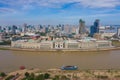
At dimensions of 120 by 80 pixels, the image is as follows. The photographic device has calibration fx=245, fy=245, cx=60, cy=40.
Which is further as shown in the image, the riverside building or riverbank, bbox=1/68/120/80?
the riverside building

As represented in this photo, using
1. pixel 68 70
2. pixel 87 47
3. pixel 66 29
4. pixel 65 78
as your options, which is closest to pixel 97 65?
pixel 68 70

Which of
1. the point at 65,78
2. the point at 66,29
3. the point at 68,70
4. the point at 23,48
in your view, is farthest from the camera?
the point at 66,29

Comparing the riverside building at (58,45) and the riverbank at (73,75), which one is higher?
the riverside building at (58,45)

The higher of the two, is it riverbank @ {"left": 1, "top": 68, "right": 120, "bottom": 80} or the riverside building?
the riverside building

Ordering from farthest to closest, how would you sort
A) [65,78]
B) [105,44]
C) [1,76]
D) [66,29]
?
[66,29] → [105,44] → [1,76] → [65,78]

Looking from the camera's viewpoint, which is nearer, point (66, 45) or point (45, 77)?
point (45, 77)

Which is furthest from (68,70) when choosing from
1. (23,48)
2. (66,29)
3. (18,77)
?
(66,29)

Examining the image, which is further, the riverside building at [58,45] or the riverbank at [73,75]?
the riverside building at [58,45]

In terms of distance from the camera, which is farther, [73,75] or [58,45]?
[58,45]

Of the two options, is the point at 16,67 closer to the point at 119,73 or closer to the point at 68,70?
the point at 68,70

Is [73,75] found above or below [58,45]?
below
